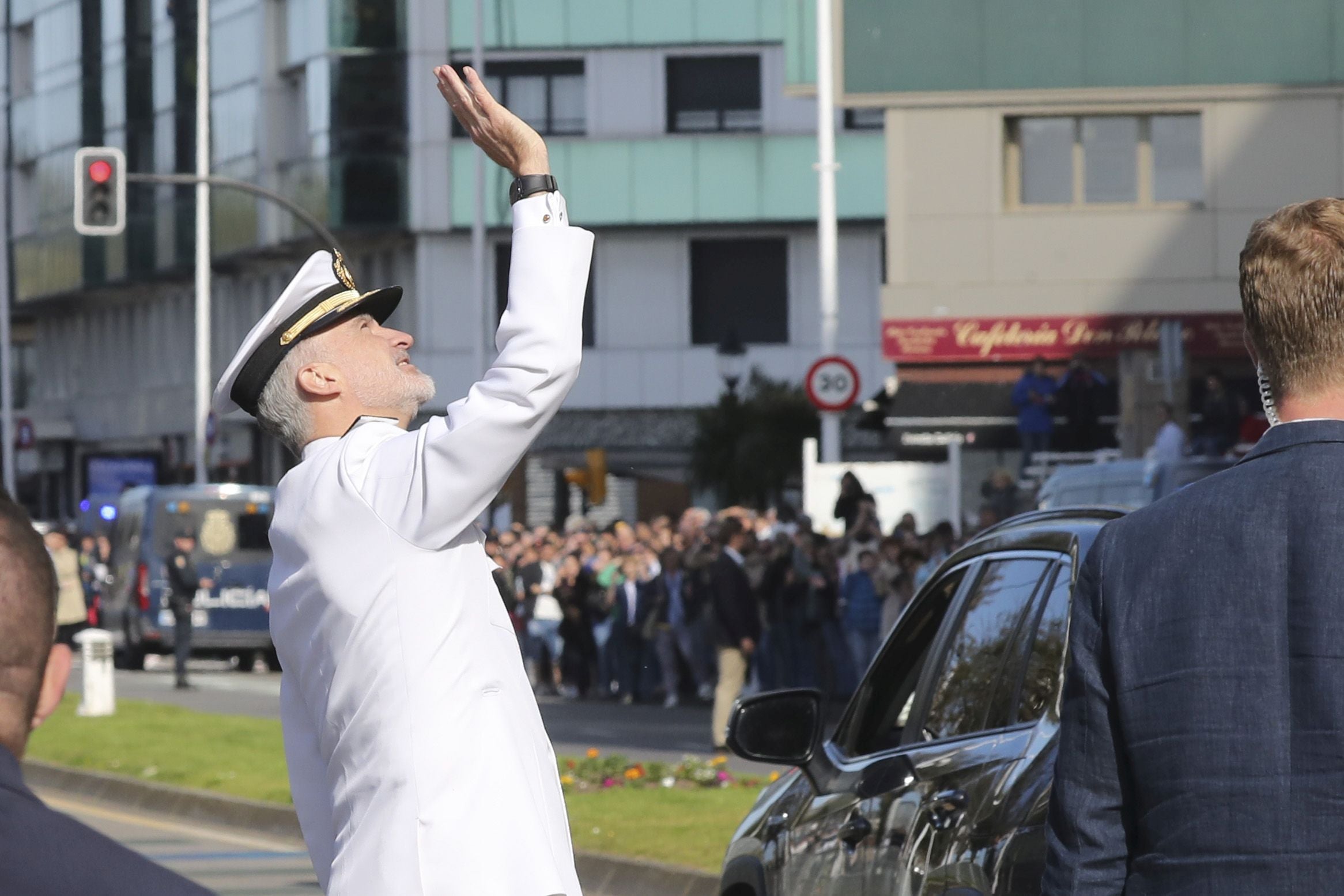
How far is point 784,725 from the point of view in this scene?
562 centimetres

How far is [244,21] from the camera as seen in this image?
5416 centimetres

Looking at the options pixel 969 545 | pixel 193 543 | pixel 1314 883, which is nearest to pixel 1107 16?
pixel 193 543

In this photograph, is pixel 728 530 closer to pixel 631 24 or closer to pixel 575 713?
pixel 575 713

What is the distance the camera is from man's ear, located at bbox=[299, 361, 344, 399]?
4129mm

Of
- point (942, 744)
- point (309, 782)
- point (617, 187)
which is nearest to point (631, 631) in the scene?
point (942, 744)

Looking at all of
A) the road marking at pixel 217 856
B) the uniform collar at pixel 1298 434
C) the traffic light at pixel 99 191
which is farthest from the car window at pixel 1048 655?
the traffic light at pixel 99 191

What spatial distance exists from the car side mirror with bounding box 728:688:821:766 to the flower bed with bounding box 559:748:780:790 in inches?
354

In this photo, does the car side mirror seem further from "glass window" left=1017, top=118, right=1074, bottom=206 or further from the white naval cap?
"glass window" left=1017, top=118, right=1074, bottom=206

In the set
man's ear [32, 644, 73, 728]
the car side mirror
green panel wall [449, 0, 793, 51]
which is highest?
green panel wall [449, 0, 793, 51]

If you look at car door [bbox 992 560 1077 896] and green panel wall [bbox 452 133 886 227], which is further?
green panel wall [bbox 452 133 886 227]

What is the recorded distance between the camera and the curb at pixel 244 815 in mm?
11297

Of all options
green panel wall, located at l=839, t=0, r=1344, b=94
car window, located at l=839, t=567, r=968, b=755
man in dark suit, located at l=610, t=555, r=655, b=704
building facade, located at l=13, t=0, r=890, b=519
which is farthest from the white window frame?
car window, located at l=839, t=567, r=968, b=755

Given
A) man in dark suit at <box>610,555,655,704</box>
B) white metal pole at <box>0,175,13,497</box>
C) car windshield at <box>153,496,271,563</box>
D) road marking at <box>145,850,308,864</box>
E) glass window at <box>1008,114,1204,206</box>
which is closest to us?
road marking at <box>145,850,308,864</box>

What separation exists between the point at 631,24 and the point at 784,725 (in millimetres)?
46180
